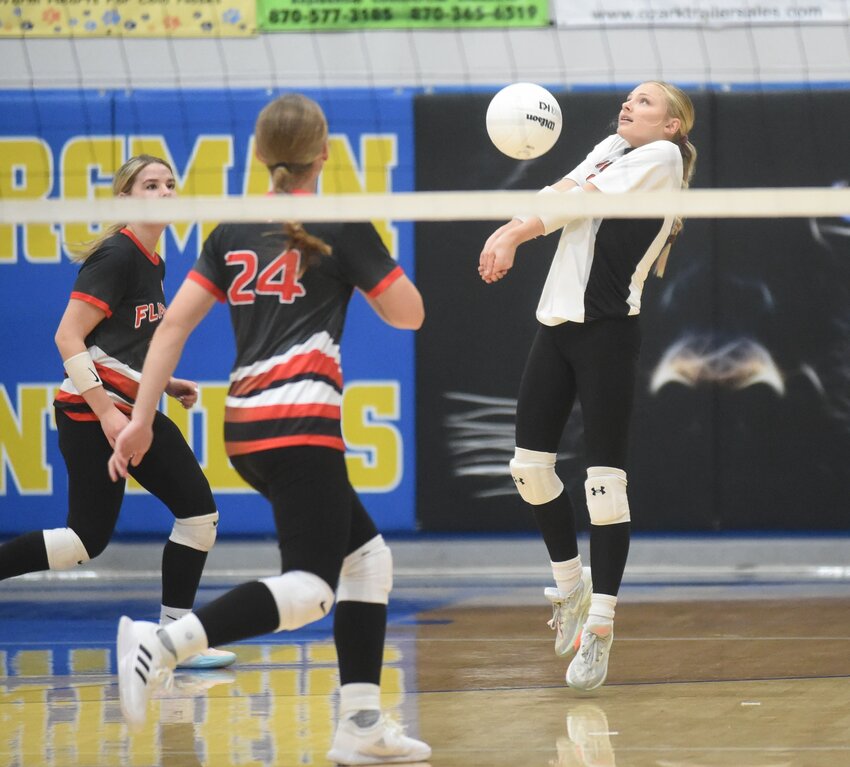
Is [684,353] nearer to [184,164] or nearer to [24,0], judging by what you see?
[184,164]

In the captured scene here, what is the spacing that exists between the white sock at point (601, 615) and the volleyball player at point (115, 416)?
1424 mm

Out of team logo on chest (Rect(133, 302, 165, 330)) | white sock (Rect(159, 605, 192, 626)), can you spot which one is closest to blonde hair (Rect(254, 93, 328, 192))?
team logo on chest (Rect(133, 302, 165, 330))

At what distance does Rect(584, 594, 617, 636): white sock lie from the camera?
4.66 metres

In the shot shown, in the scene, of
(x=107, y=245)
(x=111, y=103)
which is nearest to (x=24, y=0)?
(x=111, y=103)

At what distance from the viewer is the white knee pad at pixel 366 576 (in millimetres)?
3707

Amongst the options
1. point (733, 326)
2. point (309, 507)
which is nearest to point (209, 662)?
point (309, 507)

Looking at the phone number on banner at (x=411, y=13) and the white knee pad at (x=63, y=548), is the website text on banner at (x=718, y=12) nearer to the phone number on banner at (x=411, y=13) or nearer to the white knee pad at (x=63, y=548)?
the phone number on banner at (x=411, y=13)

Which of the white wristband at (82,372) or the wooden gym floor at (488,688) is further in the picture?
the white wristband at (82,372)

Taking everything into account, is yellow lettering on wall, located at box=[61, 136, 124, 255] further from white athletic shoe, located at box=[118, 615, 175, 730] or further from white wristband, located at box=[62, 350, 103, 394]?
white athletic shoe, located at box=[118, 615, 175, 730]

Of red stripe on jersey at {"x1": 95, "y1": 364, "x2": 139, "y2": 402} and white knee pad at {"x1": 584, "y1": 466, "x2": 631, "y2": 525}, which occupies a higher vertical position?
red stripe on jersey at {"x1": 95, "y1": 364, "x2": 139, "y2": 402}

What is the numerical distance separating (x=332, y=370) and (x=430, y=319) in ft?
14.3

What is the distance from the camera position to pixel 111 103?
26.1 ft

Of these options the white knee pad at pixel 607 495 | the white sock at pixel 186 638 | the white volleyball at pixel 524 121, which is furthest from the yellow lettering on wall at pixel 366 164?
the white sock at pixel 186 638

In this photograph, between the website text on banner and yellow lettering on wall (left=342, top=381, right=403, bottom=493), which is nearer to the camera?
yellow lettering on wall (left=342, top=381, right=403, bottom=493)
